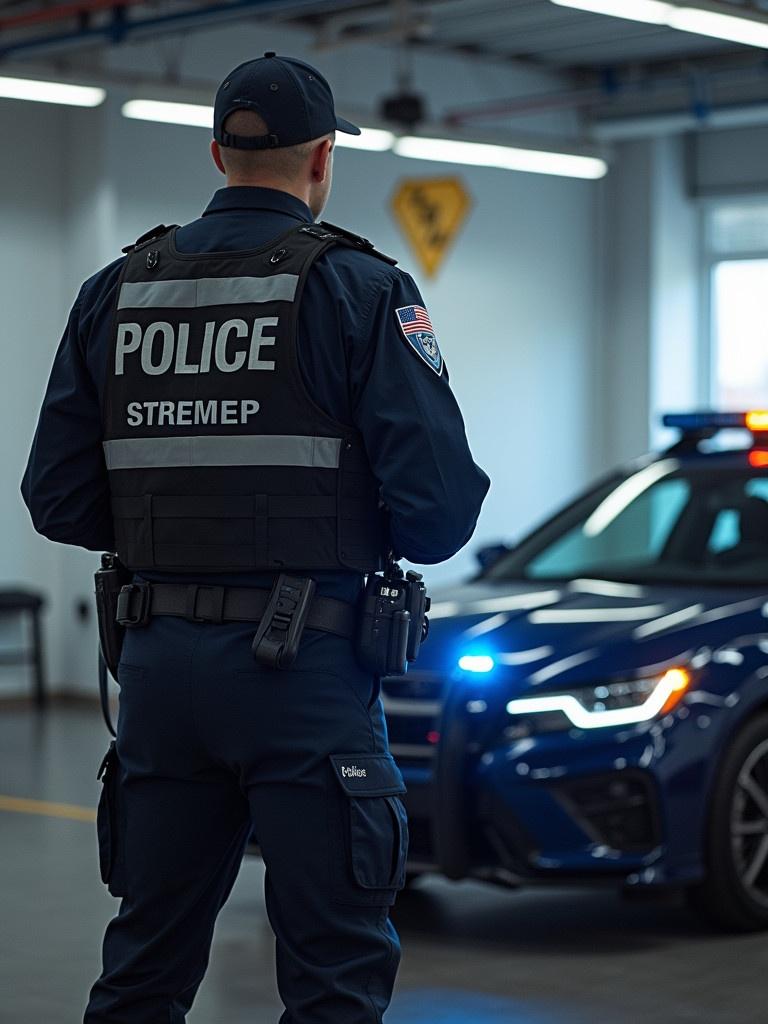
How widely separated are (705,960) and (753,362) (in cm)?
1070

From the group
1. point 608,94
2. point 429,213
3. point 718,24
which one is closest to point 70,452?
point 718,24

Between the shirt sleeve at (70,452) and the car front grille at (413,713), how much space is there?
7.83 ft

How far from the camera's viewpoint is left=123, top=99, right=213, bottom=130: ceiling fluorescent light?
9969 mm

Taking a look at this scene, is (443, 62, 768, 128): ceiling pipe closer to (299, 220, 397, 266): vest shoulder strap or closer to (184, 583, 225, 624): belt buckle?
(299, 220, 397, 266): vest shoulder strap

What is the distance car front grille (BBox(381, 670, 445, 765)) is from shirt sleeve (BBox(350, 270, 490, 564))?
8.37 feet

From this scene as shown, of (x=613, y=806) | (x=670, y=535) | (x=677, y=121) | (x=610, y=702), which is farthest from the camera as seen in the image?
(x=677, y=121)

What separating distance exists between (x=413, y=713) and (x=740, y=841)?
100 cm

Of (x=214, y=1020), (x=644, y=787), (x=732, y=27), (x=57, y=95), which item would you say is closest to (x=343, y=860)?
(x=214, y=1020)

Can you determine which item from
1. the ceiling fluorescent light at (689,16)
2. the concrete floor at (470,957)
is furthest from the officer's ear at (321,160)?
the ceiling fluorescent light at (689,16)

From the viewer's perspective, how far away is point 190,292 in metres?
3.03

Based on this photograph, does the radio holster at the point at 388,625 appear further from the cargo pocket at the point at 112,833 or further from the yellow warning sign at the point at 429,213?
the yellow warning sign at the point at 429,213

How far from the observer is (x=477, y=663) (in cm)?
552

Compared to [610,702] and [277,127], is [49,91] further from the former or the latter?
[277,127]

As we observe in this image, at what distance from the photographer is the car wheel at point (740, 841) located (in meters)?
5.43
